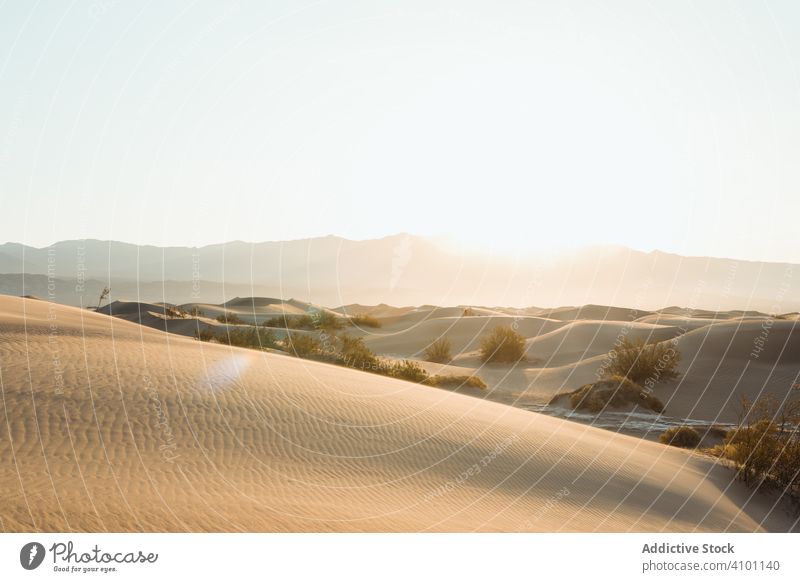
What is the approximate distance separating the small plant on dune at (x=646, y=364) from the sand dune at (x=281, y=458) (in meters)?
10.6

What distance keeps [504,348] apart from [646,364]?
958 centimetres

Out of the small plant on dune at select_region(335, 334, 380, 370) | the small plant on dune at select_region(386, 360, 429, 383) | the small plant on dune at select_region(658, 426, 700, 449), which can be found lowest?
the small plant on dune at select_region(658, 426, 700, 449)

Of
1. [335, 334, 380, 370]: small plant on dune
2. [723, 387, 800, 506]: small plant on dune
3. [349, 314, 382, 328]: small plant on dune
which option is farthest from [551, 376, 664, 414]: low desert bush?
[349, 314, 382, 328]: small plant on dune

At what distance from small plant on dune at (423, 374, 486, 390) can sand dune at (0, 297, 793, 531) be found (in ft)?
31.3

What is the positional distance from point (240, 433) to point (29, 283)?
12327 cm

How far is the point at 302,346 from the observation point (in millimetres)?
29641

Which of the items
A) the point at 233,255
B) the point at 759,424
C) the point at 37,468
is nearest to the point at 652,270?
the point at 233,255

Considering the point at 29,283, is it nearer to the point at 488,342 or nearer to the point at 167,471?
the point at 488,342

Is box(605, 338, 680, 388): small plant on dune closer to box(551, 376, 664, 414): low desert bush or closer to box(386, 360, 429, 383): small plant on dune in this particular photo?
box(551, 376, 664, 414): low desert bush

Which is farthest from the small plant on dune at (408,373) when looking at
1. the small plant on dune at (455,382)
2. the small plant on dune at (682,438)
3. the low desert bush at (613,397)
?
the small plant on dune at (682,438)

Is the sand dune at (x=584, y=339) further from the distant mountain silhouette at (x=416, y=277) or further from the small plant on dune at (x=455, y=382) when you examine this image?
the distant mountain silhouette at (x=416, y=277)

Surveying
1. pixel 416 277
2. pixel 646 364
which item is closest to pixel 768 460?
pixel 646 364

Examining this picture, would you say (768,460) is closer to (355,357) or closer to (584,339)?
(355,357)

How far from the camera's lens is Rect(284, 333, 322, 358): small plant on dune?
28562 mm
